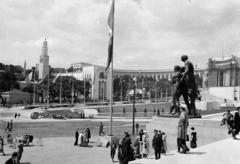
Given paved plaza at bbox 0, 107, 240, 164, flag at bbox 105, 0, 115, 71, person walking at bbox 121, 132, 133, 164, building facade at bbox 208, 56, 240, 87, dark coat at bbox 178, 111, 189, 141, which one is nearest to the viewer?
paved plaza at bbox 0, 107, 240, 164

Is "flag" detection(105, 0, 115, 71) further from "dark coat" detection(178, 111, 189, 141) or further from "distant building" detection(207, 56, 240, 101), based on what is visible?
"distant building" detection(207, 56, 240, 101)

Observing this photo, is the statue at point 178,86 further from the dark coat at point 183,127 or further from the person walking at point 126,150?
the dark coat at point 183,127

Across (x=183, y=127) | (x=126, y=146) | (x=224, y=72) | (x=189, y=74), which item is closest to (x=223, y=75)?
(x=224, y=72)

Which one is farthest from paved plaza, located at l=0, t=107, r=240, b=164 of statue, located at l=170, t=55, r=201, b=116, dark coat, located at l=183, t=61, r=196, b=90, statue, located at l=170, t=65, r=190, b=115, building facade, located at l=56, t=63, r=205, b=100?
building facade, located at l=56, t=63, r=205, b=100

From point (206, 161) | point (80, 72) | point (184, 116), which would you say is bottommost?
point (206, 161)

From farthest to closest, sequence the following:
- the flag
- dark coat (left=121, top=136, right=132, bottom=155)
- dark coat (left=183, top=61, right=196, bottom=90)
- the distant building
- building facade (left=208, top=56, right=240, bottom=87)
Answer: building facade (left=208, top=56, right=240, bottom=87), the distant building, the flag, dark coat (left=183, top=61, right=196, bottom=90), dark coat (left=121, top=136, right=132, bottom=155)

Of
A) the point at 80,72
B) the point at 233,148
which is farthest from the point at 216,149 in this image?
the point at 80,72

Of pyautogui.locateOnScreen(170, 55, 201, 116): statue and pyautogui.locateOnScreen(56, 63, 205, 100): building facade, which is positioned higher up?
pyautogui.locateOnScreen(56, 63, 205, 100): building facade

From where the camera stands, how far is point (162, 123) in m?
18.0

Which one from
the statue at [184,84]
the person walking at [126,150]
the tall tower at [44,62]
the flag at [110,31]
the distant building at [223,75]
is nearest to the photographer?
the person walking at [126,150]

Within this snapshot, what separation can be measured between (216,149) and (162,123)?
705 centimetres

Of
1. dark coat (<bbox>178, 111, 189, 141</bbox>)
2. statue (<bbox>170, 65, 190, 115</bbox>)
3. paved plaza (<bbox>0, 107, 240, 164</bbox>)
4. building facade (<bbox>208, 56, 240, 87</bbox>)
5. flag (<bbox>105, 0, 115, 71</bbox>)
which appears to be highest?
building facade (<bbox>208, 56, 240, 87</bbox>)

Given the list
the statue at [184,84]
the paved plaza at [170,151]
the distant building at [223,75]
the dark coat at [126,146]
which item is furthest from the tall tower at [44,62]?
the dark coat at [126,146]

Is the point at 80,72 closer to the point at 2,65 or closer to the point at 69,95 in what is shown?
the point at 2,65
